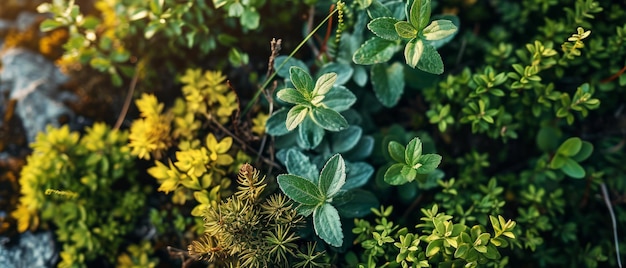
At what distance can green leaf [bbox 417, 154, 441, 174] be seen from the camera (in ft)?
6.64

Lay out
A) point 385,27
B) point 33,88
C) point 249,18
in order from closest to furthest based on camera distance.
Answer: point 385,27 → point 249,18 → point 33,88

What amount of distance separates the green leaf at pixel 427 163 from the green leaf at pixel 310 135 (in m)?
0.43

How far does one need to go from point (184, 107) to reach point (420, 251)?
4.21 feet

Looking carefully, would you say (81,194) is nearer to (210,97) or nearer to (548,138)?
(210,97)

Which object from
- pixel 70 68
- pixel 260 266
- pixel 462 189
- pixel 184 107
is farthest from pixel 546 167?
pixel 70 68

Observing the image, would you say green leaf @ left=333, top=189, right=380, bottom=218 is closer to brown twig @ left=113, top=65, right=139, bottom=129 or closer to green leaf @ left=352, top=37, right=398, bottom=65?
green leaf @ left=352, top=37, right=398, bottom=65

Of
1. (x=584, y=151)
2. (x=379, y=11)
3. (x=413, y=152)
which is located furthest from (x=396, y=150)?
(x=584, y=151)

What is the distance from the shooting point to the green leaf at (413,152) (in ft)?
6.69

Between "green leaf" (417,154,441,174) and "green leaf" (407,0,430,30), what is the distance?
501 mm

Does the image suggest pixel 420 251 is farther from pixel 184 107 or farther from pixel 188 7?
pixel 188 7

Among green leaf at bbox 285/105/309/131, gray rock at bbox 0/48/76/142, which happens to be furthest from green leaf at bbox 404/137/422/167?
gray rock at bbox 0/48/76/142

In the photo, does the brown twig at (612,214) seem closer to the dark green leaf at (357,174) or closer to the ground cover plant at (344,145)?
the ground cover plant at (344,145)

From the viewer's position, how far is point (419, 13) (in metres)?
2.02

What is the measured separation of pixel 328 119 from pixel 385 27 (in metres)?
0.42
